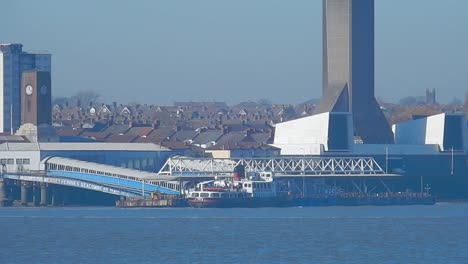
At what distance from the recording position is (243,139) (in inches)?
5477

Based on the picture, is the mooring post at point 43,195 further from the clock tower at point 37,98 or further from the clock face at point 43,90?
the clock face at point 43,90

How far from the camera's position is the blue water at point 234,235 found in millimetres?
68375

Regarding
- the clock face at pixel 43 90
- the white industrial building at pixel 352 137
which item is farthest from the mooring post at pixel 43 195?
the clock face at pixel 43 90

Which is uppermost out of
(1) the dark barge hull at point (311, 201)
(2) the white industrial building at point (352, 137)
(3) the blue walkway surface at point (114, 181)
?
(2) the white industrial building at point (352, 137)

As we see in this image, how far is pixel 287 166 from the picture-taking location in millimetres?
112500

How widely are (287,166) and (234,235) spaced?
33.9 m

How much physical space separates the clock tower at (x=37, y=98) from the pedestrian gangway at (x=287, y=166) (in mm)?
14939

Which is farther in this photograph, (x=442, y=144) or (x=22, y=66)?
(x=22, y=66)

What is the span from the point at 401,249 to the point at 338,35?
48.2 metres

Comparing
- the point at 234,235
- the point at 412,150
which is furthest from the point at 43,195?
the point at 234,235

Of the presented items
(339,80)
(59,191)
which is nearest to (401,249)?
(59,191)

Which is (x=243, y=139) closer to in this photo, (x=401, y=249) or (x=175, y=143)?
(x=175, y=143)

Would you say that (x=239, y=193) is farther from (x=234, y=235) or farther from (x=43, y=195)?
(x=234, y=235)

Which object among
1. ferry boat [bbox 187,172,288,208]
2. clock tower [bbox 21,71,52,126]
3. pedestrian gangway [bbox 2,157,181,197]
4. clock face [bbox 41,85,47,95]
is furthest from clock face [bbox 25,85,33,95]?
ferry boat [bbox 187,172,288,208]
